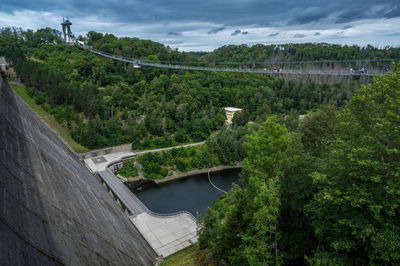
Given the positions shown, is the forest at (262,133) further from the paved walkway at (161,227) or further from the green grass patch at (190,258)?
the paved walkway at (161,227)

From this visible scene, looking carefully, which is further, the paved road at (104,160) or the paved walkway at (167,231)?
the paved road at (104,160)

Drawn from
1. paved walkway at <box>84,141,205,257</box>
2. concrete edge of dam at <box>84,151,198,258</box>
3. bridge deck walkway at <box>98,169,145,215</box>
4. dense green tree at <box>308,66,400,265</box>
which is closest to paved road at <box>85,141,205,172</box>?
bridge deck walkway at <box>98,169,145,215</box>

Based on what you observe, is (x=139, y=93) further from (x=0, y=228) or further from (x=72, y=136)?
(x=0, y=228)

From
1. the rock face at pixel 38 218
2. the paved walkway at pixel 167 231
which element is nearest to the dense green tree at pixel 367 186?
the rock face at pixel 38 218

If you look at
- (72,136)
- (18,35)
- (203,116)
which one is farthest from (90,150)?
(18,35)

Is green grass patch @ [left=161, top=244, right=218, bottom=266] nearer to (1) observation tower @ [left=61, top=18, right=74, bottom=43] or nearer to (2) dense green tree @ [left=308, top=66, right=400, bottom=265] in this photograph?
(2) dense green tree @ [left=308, top=66, right=400, bottom=265]

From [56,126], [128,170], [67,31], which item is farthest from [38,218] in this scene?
[67,31]

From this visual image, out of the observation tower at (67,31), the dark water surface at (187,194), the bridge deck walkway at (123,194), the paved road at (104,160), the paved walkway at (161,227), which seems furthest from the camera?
the observation tower at (67,31)
